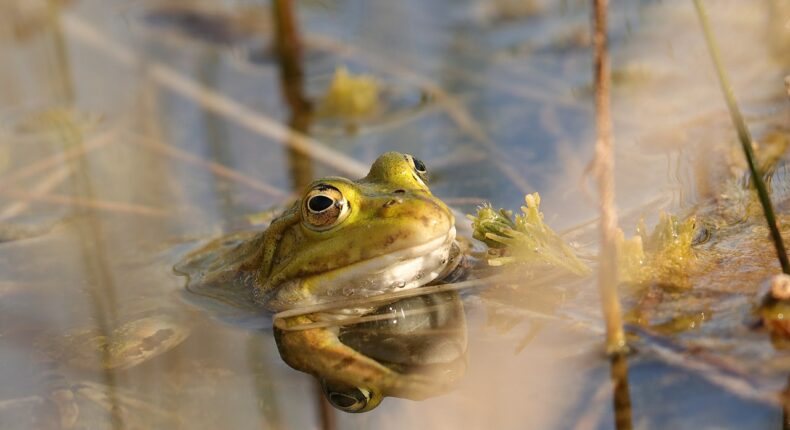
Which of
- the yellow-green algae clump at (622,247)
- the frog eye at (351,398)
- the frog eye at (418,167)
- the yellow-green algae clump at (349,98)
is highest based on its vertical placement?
the yellow-green algae clump at (349,98)

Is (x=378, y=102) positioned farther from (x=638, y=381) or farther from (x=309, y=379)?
(x=638, y=381)

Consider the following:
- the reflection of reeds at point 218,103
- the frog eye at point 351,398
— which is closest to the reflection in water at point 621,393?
the frog eye at point 351,398

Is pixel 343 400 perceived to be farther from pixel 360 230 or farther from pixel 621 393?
pixel 621 393

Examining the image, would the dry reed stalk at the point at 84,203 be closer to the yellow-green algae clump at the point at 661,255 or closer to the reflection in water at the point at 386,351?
the reflection in water at the point at 386,351

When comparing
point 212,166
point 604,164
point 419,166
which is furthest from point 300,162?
point 604,164

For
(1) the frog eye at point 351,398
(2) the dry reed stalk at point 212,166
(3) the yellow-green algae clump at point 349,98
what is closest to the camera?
(1) the frog eye at point 351,398

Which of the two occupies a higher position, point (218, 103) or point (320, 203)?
point (218, 103)
